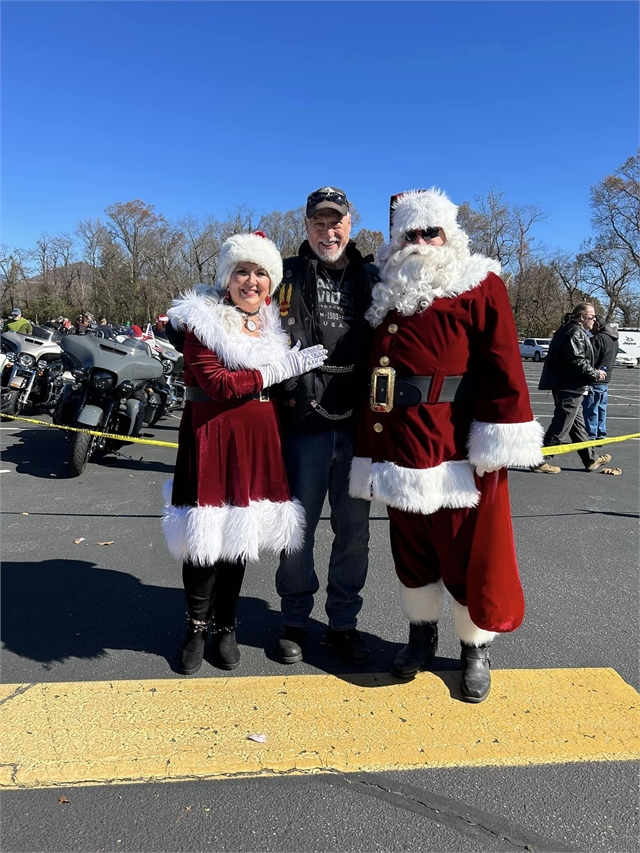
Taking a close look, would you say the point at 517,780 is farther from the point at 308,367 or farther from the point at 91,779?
the point at 308,367

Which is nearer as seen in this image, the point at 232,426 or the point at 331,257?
the point at 232,426

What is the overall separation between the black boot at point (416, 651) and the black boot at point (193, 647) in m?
0.89

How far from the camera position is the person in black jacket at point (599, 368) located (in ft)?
24.6

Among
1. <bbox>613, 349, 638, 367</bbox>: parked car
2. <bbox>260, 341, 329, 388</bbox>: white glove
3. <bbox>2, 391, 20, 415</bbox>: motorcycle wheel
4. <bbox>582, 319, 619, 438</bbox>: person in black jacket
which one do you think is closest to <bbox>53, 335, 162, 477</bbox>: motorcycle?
<bbox>2, 391, 20, 415</bbox>: motorcycle wheel

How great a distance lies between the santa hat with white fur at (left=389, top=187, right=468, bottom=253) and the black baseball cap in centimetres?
24

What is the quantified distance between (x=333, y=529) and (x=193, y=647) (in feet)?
2.78

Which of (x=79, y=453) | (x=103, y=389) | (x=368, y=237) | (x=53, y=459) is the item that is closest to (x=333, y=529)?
(x=79, y=453)

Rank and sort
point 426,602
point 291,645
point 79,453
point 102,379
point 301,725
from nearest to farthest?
point 301,725, point 426,602, point 291,645, point 79,453, point 102,379

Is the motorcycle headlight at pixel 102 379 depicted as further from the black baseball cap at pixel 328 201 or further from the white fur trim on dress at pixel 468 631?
the white fur trim on dress at pixel 468 631

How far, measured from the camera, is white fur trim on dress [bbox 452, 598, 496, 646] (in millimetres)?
2521

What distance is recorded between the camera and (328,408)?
105 inches

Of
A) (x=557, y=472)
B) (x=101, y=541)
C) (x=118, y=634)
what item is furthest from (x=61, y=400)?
(x=557, y=472)

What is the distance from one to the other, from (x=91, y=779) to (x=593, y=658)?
228 cm

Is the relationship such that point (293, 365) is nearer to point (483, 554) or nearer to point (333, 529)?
point (333, 529)
